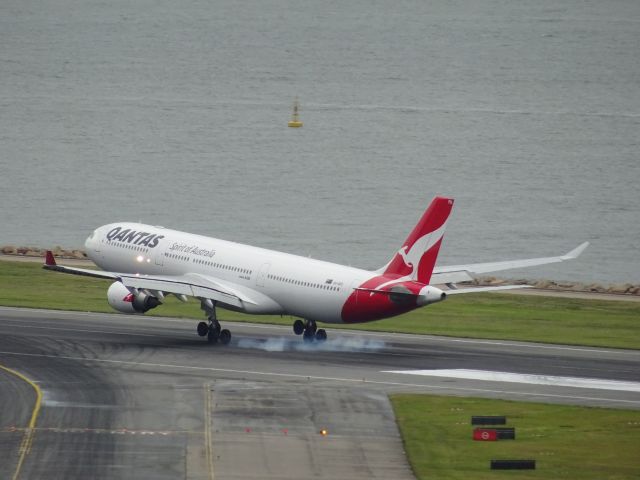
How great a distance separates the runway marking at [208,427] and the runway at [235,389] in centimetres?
7

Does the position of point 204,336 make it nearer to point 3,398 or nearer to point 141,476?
point 3,398

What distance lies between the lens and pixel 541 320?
3246 inches

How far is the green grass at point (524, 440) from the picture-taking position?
154 ft

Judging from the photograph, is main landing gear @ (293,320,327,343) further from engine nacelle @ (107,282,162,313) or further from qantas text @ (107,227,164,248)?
qantas text @ (107,227,164,248)

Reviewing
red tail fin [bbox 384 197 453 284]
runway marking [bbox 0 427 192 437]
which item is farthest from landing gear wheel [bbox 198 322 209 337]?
runway marking [bbox 0 427 192 437]

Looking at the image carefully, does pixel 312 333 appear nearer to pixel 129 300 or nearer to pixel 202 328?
pixel 202 328

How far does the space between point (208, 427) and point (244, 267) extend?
21.9 metres

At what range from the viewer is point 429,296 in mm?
64688

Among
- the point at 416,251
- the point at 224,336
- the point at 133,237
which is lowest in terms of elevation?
the point at 224,336

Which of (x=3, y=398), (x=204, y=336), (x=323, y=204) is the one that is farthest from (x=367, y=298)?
(x=323, y=204)

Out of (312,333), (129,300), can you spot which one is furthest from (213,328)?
(312,333)

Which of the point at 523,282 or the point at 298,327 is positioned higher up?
the point at 298,327

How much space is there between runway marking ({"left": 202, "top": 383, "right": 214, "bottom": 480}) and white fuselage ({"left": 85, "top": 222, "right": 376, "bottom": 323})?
34.9 feet

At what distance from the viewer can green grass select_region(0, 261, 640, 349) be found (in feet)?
254
